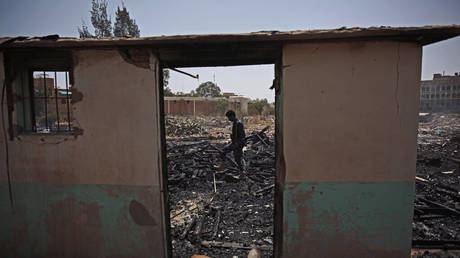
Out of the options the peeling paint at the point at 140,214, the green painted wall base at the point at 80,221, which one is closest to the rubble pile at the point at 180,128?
the green painted wall base at the point at 80,221

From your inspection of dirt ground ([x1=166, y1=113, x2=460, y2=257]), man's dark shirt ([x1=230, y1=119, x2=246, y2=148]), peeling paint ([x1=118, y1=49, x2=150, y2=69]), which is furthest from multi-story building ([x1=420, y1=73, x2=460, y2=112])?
peeling paint ([x1=118, y1=49, x2=150, y2=69])

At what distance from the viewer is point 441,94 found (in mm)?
38594

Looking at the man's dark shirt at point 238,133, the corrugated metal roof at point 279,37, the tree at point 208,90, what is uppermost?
the tree at point 208,90

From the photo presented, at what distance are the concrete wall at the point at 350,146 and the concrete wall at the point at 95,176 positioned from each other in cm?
194

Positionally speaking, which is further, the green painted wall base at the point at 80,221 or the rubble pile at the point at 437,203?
the rubble pile at the point at 437,203

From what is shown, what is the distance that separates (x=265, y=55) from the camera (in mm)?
3150

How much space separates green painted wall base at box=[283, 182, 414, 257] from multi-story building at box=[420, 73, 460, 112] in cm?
4305

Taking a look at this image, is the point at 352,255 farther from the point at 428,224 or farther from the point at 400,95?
the point at 428,224

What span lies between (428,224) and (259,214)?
3.66 metres

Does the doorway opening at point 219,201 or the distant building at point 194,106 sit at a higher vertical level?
the distant building at point 194,106

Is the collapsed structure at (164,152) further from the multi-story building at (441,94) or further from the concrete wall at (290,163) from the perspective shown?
the multi-story building at (441,94)

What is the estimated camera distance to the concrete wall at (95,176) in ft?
10.3

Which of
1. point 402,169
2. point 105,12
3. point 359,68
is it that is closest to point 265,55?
point 359,68

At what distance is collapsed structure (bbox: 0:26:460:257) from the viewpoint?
9.51ft
